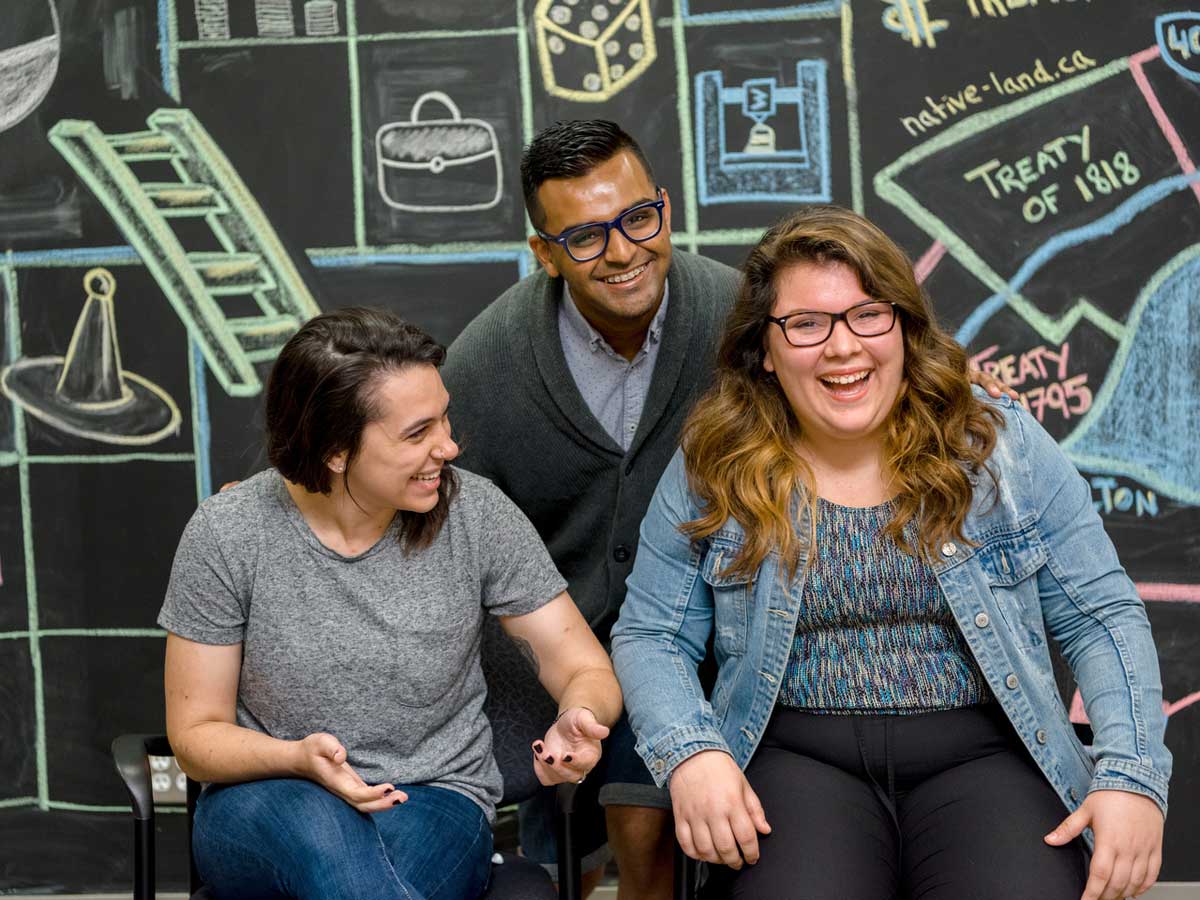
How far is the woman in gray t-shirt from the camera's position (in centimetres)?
186

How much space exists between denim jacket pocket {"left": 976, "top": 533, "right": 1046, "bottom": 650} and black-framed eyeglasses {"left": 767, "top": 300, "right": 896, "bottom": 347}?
1.15 feet

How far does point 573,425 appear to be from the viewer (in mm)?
2328

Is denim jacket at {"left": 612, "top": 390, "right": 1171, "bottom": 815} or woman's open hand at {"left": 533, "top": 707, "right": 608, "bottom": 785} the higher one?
denim jacket at {"left": 612, "top": 390, "right": 1171, "bottom": 815}

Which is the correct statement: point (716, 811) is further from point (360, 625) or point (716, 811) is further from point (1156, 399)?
point (1156, 399)

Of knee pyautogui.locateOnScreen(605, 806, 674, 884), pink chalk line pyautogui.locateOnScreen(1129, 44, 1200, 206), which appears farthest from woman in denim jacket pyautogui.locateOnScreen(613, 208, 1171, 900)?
pink chalk line pyautogui.locateOnScreen(1129, 44, 1200, 206)

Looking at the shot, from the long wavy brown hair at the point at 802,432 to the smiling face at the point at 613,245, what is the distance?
1.00 feet

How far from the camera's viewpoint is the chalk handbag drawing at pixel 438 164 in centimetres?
282

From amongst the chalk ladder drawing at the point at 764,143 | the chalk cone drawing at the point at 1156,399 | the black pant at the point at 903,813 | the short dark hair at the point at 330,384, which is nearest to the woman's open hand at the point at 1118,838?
the black pant at the point at 903,813

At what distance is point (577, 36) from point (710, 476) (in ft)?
4.12

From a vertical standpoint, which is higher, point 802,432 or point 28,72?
point 28,72

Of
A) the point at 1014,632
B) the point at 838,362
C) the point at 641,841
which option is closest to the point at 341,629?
the point at 641,841

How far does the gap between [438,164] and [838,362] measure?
1291 millimetres

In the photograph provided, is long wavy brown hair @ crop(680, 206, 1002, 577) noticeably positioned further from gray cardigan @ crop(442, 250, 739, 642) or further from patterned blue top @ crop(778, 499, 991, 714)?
gray cardigan @ crop(442, 250, 739, 642)

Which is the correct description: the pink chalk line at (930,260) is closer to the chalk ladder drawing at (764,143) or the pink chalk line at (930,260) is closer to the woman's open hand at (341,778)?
the chalk ladder drawing at (764,143)
